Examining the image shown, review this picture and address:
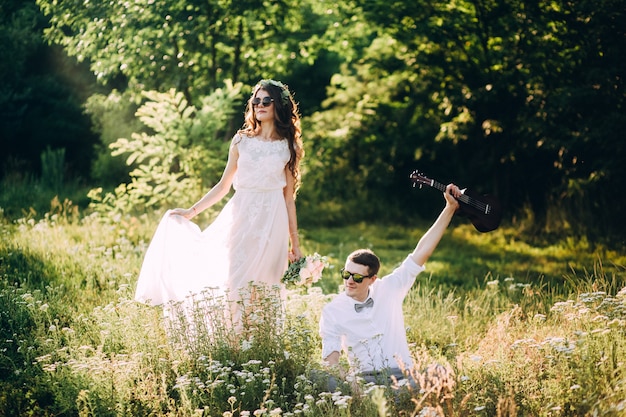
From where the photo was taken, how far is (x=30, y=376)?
5.32 metres

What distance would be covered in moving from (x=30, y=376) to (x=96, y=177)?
10.7 metres

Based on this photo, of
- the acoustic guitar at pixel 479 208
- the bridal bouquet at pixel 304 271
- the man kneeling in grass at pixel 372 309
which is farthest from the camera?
the bridal bouquet at pixel 304 271

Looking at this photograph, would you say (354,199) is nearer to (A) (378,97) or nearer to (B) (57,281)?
(A) (378,97)

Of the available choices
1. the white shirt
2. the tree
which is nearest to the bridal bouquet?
the white shirt

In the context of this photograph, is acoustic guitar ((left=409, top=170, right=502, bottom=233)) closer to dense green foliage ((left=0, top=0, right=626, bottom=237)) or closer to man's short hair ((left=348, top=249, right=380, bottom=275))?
man's short hair ((left=348, top=249, right=380, bottom=275))

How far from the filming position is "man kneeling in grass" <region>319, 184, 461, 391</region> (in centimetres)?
507

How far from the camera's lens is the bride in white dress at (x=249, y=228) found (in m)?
5.81

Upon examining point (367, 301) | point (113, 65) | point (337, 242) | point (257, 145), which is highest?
point (113, 65)

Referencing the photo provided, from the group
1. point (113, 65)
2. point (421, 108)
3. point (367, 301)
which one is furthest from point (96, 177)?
point (367, 301)

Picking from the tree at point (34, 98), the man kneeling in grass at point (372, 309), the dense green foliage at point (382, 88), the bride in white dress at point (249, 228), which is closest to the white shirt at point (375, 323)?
the man kneeling in grass at point (372, 309)

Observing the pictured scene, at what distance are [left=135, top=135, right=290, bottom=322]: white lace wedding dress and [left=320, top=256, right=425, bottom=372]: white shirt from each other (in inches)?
34.8

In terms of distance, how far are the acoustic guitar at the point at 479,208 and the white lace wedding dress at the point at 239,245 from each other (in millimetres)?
1309

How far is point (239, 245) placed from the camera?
5.86 m

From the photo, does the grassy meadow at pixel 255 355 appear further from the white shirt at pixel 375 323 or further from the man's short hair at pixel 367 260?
the man's short hair at pixel 367 260
